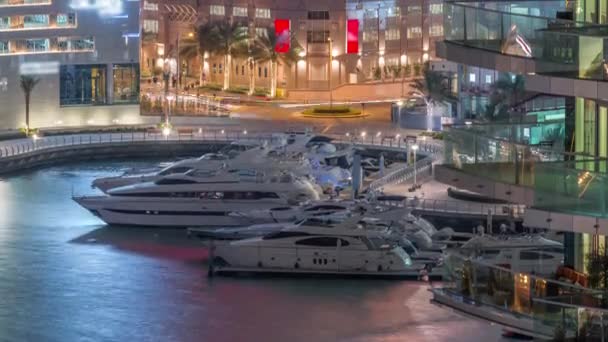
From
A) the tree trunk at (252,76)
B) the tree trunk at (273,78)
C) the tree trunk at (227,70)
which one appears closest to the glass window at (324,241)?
the tree trunk at (273,78)

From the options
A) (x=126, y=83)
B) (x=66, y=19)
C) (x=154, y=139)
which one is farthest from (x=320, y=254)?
(x=126, y=83)

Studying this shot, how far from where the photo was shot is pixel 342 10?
6994cm

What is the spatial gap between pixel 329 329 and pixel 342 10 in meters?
43.9

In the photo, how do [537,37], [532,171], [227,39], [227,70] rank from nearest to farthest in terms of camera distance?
[537,37]
[532,171]
[227,70]
[227,39]

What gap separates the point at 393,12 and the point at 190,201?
1336 inches

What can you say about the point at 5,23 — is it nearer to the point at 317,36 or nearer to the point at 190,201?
the point at 317,36

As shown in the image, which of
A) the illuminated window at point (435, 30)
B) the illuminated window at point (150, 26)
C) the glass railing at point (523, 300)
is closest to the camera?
the glass railing at point (523, 300)

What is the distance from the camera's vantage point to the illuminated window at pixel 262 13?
71.6 m

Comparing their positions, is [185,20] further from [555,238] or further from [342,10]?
[555,238]

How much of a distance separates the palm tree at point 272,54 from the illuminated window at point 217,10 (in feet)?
13.1

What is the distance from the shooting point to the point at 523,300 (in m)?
13.6

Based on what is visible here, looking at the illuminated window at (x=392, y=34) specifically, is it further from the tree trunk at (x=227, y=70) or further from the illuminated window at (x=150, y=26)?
the illuminated window at (x=150, y=26)

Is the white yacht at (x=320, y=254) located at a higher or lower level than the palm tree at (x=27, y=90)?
lower

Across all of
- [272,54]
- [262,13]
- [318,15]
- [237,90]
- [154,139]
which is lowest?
[154,139]
